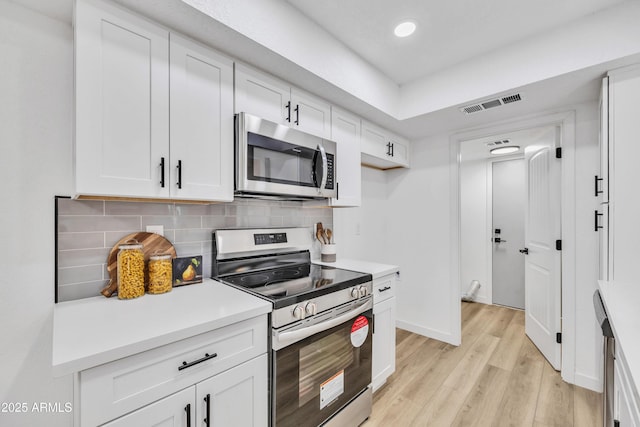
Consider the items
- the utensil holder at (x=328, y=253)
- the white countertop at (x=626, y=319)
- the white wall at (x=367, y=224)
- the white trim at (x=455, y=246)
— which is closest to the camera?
the white countertop at (x=626, y=319)

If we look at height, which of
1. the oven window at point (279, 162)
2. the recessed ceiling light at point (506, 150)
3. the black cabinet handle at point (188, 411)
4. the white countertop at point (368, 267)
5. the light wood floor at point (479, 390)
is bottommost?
the light wood floor at point (479, 390)

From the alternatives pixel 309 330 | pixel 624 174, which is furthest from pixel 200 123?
pixel 624 174

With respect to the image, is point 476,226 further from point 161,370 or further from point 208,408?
point 161,370

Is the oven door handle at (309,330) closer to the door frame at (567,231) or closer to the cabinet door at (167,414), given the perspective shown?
the cabinet door at (167,414)

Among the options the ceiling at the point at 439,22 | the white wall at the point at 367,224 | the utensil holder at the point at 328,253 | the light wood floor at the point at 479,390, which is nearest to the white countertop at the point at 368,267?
the utensil holder at the point at 328,253

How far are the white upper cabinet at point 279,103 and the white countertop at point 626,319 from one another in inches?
69.5

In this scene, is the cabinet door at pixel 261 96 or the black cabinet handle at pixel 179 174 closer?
the black cabinet handle at pixel 179 174

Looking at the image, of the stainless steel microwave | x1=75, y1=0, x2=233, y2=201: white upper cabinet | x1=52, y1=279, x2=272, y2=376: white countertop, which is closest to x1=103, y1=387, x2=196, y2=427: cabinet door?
x1=52, y1=279, x2=272, y2=376: white countertop

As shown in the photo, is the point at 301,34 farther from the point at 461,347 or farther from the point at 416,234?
the point at 461,347

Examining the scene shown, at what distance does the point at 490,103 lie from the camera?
7.28ft

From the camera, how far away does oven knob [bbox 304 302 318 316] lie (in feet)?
4.62

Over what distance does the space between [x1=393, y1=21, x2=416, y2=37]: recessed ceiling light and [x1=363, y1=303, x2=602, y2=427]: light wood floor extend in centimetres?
253

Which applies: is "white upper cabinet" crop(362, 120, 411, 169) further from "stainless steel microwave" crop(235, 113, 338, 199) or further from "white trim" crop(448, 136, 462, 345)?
"stainless steel microwave" crop(235, 113, 338, 199)

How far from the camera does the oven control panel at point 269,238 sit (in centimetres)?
194
